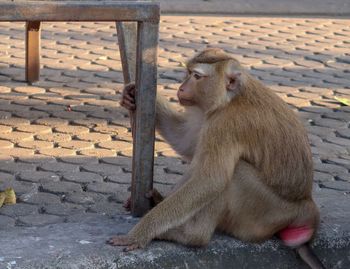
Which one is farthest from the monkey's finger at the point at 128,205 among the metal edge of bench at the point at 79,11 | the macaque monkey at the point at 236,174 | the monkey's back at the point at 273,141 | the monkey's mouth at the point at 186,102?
the metal edge of bench at the point at 79,11

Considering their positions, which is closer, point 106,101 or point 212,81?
point 212,81

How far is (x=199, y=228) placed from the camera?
4.04 metres

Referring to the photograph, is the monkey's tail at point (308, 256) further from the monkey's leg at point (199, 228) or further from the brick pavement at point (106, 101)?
the brick pavement at point (106, 101)

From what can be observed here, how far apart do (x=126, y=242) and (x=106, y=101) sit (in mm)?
2928

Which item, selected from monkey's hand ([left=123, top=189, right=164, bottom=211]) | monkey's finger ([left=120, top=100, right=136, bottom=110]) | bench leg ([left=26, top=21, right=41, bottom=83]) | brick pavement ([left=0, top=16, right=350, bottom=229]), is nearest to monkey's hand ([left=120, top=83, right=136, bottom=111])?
monkey's finger ([left=120, top=100, right=136, bottom=110])

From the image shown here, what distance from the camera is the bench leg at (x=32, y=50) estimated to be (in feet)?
22.7

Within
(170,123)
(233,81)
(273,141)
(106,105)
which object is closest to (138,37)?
(233,81)

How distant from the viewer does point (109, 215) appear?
4.59 m

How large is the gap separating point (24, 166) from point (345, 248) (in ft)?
6.50

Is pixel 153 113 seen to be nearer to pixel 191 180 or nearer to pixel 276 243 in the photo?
pixel 191 180

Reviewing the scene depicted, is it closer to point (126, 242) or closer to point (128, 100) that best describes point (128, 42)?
point (128, 100)

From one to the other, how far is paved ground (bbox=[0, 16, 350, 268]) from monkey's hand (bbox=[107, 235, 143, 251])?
1.39ft

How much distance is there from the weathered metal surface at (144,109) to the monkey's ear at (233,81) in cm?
32

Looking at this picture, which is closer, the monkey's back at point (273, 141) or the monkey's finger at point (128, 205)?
the monkey's back at point (273, 141)
